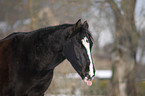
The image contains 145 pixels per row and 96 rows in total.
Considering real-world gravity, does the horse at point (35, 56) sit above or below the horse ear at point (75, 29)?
below

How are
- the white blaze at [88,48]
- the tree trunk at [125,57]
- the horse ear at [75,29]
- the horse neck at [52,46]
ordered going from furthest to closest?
the tree trunk at [125,57] → the horse neck at [52,46] → the horse ear at [75,29] → the white blaze at [88,48]

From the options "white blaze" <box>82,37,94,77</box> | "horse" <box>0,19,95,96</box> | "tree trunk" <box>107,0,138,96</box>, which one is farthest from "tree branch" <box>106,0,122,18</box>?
"white blaze" <box>82,37,94,77</box>

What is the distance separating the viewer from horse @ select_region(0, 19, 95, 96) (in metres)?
2.34

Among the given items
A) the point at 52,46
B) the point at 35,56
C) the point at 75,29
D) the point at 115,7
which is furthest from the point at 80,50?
the point at 115,7

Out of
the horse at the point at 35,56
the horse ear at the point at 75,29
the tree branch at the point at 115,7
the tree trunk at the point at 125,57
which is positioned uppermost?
the horse ear at the point at 75,29

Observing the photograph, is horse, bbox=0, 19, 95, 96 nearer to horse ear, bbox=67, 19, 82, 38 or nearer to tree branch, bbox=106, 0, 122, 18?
horse ear, bbox=67, 19, 82, 38

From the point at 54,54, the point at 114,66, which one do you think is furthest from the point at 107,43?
the point at 54,54

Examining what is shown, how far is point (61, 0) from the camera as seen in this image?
929 centimetres

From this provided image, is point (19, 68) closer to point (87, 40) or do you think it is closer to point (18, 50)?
point (18, 50)

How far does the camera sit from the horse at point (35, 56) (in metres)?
2.34

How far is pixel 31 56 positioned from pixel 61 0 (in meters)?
7.12

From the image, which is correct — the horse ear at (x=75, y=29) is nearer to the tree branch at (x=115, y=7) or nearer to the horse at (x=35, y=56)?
the horse at (x=35, y=56)

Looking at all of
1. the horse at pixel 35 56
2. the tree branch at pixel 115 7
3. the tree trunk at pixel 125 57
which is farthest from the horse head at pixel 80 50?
the tree trunk at pixel 125 57

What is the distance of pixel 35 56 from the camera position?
8.30 ft
